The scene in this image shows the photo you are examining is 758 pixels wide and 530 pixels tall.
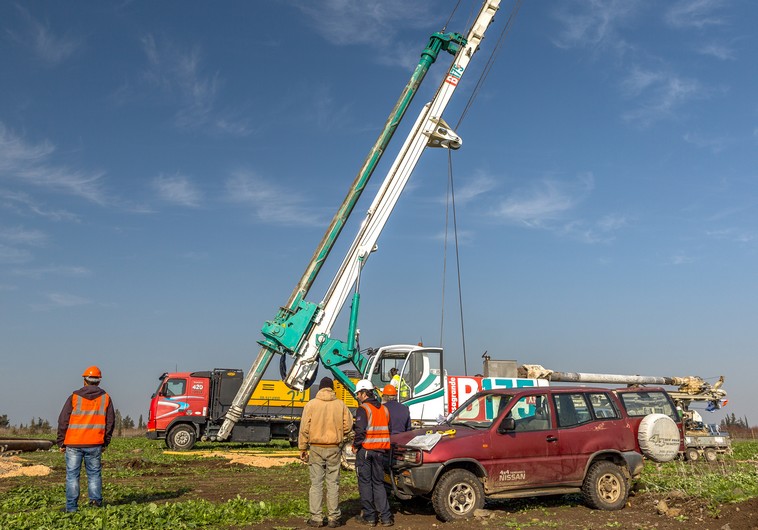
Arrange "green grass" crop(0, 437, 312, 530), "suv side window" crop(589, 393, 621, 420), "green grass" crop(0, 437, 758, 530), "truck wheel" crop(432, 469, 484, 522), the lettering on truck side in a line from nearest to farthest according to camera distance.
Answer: "green grass" crop(0, 437, 312, 530) → "green grass" crop(0, 437, 758, 530) → "truck wheel" crop(432, 469, 484, 522) → the lettering on truck side → "suv side window" crop(589, 393, 621, 420)

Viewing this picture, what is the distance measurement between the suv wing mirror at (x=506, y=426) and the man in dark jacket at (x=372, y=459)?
67.2 inches

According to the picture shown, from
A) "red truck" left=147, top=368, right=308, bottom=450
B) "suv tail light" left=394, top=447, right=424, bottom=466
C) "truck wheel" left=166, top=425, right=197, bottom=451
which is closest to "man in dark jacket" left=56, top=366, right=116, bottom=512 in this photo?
"suv tail light" left=394, top=447, right=424, bottom=466

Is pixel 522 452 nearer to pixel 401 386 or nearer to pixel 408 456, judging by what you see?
pixel 408 456

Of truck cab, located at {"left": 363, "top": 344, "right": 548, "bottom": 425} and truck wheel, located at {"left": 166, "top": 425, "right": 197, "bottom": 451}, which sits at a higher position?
truck cab, located at {"left": 363, "top": 344, "right": 548, "bottom": 425}

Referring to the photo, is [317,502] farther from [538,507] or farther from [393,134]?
[393,134]

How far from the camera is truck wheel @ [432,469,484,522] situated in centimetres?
905

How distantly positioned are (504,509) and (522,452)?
1163mm

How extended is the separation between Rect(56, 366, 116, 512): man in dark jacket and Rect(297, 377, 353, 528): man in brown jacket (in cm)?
292

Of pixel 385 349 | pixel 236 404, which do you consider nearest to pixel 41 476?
pixel 236 404

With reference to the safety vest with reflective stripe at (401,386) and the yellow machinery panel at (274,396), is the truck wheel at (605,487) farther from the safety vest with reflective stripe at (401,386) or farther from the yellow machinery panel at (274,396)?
the yellow machinery panel at (274,396)

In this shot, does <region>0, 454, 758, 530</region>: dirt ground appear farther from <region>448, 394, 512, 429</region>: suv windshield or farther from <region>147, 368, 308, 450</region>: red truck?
<region>147, 368, 308, 450</region>: red truck

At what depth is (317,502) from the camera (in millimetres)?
A: 8828

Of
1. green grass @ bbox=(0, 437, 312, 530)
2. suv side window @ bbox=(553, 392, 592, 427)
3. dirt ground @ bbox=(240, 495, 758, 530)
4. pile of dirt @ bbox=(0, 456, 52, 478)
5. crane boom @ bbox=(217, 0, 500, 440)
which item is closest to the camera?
green grass @ bbox=(0, 437, 312, 530)

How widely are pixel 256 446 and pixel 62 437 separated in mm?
18647
